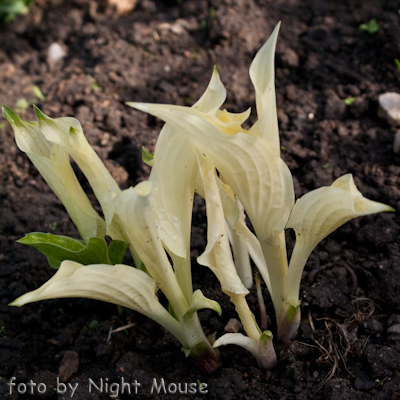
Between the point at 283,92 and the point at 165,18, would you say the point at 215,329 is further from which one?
the point at 165,18

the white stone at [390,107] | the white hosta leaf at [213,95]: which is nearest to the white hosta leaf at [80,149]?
the white hosta leaf at [213,95]

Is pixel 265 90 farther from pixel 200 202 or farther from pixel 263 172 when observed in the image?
pixel 200 202

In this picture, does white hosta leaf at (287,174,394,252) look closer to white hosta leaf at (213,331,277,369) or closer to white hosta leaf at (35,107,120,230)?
white hosta leaf at (213,331,277,369)

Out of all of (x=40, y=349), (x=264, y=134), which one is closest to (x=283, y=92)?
(x=264, y=134)

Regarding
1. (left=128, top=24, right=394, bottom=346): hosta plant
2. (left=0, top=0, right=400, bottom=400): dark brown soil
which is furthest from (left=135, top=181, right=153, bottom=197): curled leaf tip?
(left=0, top=0, right=400, bottom=400): dark brown soil

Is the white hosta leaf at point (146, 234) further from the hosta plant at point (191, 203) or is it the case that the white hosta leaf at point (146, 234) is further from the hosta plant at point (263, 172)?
the hosta plant at point (263, 172)

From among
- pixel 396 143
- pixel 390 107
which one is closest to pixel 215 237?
pixel 396 143
